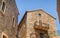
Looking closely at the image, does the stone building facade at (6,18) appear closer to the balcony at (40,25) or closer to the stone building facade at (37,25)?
the stone building facade at (37,25)

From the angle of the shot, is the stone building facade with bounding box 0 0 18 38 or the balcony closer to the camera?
the stone building facade with bounding box 0 0 18 38

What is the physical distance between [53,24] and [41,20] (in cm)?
189

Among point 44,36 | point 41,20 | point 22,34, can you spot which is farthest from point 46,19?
point 22,34

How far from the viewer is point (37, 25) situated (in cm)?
1986

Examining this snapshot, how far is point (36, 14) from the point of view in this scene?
21.4 meters

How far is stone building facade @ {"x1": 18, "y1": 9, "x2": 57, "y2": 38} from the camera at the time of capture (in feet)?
65.3

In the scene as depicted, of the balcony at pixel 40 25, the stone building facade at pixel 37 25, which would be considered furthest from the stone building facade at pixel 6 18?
the balcony at pixel 40 25

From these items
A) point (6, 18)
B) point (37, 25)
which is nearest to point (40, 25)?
point (37, 25)

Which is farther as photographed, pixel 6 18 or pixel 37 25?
pixel 37 25

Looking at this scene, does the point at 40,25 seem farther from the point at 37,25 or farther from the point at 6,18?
the point at 6,18

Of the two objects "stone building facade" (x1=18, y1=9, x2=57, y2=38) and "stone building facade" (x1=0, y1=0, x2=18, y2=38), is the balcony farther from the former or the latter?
"stone building facade" (x1=0, y1=0, x2=18, y2=38)

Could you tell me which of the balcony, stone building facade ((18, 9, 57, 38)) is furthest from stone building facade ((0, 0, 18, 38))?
the balcony

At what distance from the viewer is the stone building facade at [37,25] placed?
19906mm

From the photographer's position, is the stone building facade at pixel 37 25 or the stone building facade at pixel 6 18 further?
the stone building facade at pixel 37 25
